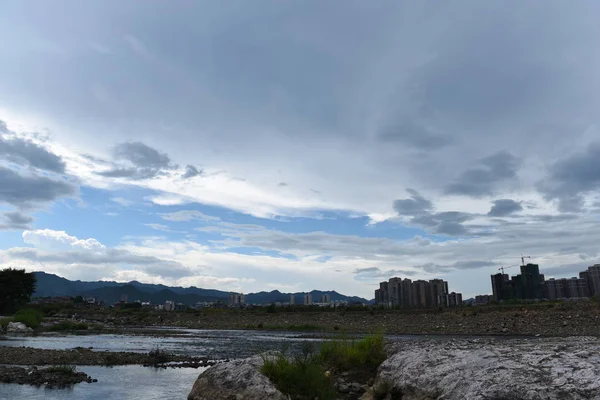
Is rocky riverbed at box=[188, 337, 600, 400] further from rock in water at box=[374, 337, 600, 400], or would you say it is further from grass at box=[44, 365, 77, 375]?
grass at box=[44, 365, 77, 375]

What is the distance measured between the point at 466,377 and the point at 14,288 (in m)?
117

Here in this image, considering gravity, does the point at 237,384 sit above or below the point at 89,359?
above

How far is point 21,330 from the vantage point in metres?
51.0

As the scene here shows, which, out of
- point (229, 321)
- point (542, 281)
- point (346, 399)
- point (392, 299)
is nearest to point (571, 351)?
point (346, 399)

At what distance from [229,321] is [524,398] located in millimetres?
78225

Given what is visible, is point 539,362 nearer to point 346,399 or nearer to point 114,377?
point 346,399

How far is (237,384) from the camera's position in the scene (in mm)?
11070

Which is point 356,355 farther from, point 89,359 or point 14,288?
point 14,288

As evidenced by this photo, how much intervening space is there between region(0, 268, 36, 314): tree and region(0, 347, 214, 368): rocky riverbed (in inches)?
3512

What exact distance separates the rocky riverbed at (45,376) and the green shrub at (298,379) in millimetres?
9390

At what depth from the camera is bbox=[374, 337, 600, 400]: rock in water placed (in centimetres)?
657

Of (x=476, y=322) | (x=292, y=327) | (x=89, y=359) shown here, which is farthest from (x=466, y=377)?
(x=292, y=327)

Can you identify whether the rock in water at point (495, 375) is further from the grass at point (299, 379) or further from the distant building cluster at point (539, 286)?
the distant building cluster at point (539, 286)

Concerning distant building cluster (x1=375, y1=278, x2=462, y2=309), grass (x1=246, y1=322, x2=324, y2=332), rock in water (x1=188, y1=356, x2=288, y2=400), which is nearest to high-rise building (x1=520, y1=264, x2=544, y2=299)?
distant building cluster (x1=375, y1=278, x2=462, y2=309)
